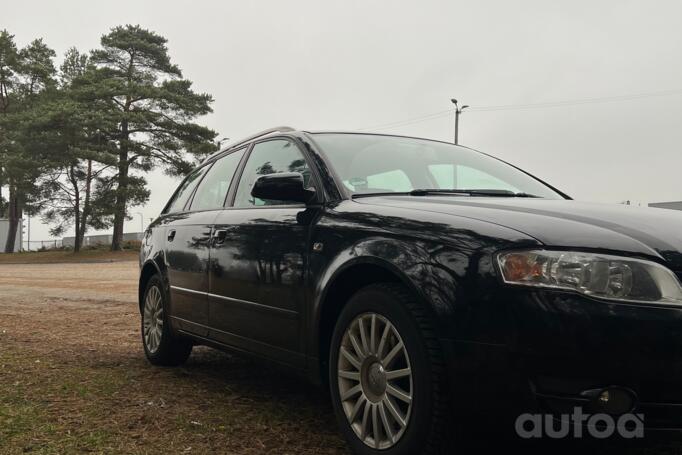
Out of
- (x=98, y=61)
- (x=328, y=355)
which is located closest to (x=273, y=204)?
(x=328, y=355)

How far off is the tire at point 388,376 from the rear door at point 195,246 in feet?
5.27

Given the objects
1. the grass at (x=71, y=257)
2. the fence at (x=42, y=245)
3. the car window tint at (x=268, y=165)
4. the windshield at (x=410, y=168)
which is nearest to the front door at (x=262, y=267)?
the car window tint at (x=268, y=165)

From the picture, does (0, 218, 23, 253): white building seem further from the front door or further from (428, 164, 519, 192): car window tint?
(428, 164, 519, 192): car window tint

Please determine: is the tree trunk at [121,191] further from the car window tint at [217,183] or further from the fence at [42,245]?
the car window tint at [217,183]

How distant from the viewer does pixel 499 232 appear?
248 centimetres

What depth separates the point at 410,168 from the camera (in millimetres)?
3936

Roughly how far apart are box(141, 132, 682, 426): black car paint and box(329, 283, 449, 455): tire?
3.2 inches

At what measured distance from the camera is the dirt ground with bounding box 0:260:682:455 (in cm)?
315

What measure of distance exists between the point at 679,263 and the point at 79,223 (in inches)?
1646

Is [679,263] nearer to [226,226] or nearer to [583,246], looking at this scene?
[583,246]

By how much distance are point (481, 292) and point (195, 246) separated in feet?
8.69

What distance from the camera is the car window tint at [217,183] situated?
4.69 meters

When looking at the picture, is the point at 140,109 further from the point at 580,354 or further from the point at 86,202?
the point at 580,354

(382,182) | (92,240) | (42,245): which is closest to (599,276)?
(382,182)
